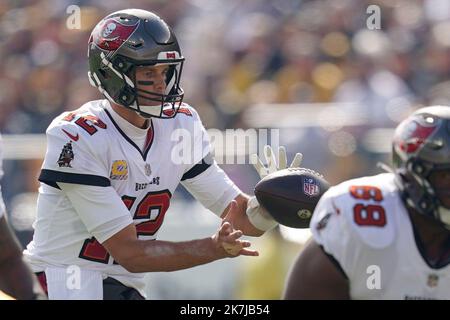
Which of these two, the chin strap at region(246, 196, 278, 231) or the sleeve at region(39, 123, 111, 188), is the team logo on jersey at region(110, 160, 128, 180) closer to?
the sleeve at region(39, 123, 111, 188)

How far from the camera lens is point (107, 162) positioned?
4.83 m

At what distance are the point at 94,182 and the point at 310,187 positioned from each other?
98 cm

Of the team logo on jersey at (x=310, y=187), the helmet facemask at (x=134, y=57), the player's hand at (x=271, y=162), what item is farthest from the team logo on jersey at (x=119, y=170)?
the team logo on jersey at (x=310, y=187)

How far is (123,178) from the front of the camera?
4.88 meters

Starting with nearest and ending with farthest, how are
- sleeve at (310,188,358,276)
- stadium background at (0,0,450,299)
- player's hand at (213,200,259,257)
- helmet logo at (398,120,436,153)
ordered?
sleeve at (310,188,358,276) < helmet logo at (398,120,436,153) < player's hand at (213,200,259,257) < stadium background at (0,0,450,299)

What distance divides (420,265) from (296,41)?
6976 millimetres

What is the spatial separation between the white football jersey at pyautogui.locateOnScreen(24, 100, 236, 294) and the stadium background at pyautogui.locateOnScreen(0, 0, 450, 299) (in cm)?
301

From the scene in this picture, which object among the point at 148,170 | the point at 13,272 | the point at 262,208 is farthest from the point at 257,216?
the point at 13,272

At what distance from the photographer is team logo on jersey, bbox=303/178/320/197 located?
16.1 feet

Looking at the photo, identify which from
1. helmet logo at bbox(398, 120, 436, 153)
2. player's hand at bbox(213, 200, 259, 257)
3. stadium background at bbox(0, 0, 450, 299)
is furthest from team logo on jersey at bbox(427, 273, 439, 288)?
stadium background at bbox(0, 0, 450, 299)

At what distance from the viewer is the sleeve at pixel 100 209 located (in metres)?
4.67

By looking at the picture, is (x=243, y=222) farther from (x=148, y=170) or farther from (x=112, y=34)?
(x=112, y=34)

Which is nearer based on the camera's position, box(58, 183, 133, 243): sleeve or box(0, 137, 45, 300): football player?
box(0, 137, 45, 300): football player
